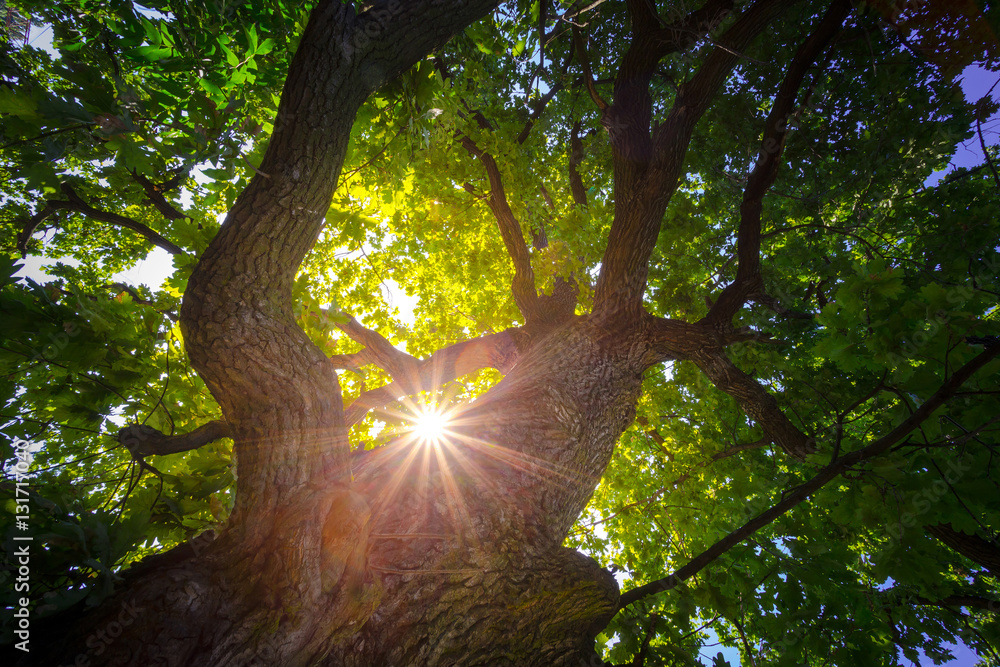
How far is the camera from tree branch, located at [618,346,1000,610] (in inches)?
57.4

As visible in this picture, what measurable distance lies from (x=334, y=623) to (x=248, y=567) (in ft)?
1.48

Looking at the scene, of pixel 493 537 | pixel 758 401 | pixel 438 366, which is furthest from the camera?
pixel 438 366

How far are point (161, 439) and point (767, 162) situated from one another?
579 centimetres

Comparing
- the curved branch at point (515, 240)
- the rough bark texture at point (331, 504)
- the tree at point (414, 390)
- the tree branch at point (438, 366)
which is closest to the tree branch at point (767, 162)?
the tree at point (414, 390)

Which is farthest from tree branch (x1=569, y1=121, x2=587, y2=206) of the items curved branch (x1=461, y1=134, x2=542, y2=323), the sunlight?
the sunlight

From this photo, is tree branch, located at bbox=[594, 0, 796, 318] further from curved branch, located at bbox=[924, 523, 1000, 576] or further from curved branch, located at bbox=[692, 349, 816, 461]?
curved branch, located at bbox=[924, 523, 1000, 576]

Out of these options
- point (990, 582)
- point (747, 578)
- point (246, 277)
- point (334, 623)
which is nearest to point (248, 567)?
point (334, 623)

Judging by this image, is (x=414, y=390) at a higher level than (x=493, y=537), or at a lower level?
higher

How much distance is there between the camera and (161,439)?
212 centimetres

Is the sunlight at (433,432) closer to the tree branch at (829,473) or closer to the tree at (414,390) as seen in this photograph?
the tree at (414,390)

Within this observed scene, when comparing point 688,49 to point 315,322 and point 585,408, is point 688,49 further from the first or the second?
point 315,322

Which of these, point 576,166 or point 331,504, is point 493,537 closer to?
point 331,504

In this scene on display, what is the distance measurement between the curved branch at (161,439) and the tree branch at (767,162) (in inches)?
195

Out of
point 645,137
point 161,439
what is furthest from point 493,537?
point 645,137
